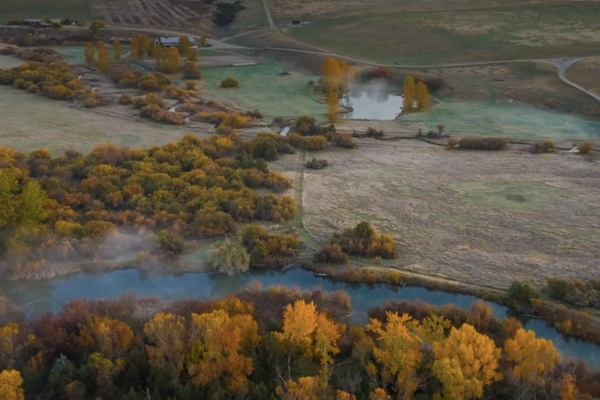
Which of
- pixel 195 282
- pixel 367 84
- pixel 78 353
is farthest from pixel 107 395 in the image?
pixel 367 84

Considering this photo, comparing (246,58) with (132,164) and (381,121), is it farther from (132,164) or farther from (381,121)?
(132,164)

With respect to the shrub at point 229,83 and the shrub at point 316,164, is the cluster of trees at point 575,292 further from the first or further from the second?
the shrub at point 229,83

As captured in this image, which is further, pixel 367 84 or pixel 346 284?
pixel 367 84

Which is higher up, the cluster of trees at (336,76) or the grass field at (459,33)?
the grass field at (459,33)

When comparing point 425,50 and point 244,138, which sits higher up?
point 425,50

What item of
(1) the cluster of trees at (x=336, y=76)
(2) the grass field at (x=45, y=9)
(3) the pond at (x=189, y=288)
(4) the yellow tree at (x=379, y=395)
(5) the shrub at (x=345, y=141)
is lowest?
(3) the pond at (x=189, y=288)

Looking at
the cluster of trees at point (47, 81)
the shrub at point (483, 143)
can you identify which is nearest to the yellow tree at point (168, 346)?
the shrub at point (483, 143)
